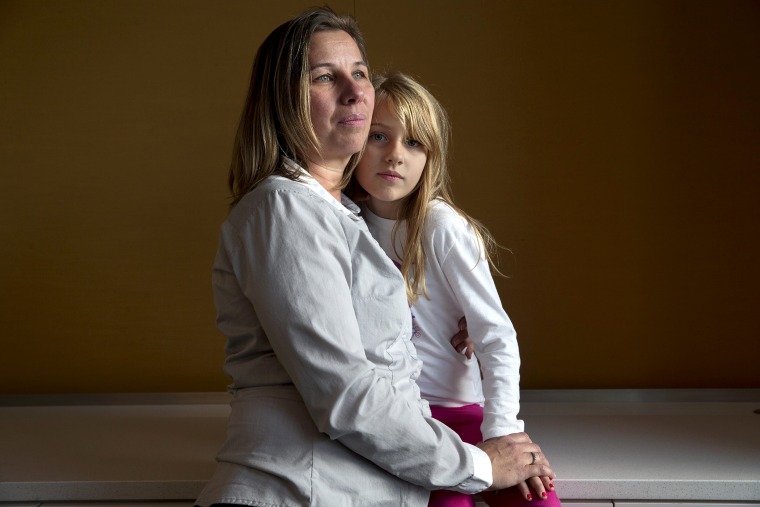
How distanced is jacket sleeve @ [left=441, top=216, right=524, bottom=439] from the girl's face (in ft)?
0.46

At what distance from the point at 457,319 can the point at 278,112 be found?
2.14 ft

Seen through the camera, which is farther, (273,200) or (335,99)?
(335,99)

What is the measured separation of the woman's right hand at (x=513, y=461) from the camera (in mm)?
1664

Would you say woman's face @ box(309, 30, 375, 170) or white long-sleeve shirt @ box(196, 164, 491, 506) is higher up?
woman's face @ box(309, 30, 375, 170)

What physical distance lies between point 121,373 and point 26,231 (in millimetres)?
526

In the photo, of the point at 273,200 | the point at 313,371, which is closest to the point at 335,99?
the point at 273,200

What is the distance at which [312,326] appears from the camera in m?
1.40

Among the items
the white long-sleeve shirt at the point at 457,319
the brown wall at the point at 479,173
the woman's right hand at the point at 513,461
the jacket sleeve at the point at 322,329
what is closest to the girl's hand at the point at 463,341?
the white long-sleeve shirt at the point at 457,319

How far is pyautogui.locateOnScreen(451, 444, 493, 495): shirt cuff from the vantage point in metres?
1.56

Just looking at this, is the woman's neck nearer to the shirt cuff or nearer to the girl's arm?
the girl's arm

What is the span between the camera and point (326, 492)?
142 cm

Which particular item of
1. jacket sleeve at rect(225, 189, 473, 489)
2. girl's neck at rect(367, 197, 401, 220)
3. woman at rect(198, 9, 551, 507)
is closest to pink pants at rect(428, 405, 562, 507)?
woman at rect(198, 9, 551, 507)

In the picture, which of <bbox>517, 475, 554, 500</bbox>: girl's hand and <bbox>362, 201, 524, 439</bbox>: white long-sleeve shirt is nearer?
<bbox>517, 475, 554, 500</bbox>: girl's hand

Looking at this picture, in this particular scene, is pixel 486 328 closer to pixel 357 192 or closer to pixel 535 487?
pixel 535 487
